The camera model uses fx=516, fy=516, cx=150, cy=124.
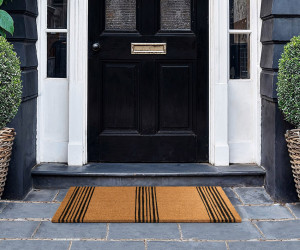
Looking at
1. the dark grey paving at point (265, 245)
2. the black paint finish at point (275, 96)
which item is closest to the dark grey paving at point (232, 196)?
the black paint finish at point (275, 96)

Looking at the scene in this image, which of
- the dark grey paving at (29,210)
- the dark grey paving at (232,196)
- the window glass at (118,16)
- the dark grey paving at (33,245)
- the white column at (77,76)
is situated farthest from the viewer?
the window glass at (118,16)

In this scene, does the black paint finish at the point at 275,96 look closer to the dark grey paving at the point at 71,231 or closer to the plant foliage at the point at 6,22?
the dark grey paving at the point at 71,231

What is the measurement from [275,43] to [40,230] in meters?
2.17

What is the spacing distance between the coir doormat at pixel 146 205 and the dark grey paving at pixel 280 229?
19cm

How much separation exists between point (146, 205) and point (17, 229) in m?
0.93

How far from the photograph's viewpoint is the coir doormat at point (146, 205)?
11.2ft

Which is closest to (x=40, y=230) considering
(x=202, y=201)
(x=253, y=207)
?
(x=202, y=201)

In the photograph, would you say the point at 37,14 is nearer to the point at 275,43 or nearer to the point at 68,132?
the point at 68,132

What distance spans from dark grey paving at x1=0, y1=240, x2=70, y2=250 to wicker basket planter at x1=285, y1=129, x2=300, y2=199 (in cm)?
165

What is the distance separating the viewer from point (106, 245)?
2967 millimetres

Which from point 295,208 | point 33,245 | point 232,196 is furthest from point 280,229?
point 33,245

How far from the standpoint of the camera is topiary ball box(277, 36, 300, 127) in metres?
3.48

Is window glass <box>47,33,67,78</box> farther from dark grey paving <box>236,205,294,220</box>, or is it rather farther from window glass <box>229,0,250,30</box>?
dark grey paving <box>236,205,294,220</box>

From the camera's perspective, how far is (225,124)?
4.39 metres
